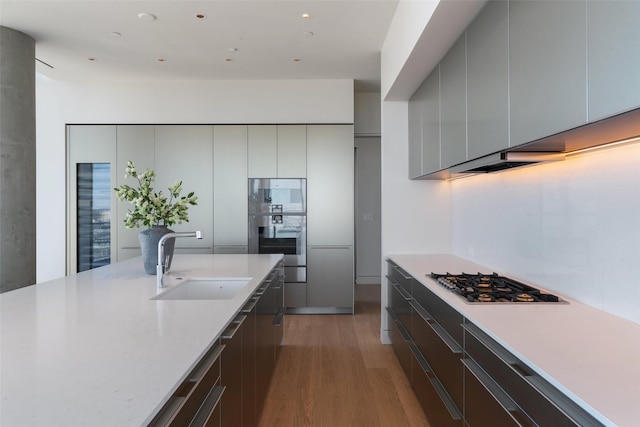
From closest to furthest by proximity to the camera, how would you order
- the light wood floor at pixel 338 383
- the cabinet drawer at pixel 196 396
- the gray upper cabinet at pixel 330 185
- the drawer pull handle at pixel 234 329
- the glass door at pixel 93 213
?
the cabinet drawer at pixel 196 396, the drawer pull handle at pixel 234 329, the light wood floor at pixel 338 383, the gray upper cabinet at pixel 330 185, the glass door at pixel 93 213

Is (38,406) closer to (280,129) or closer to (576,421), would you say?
(576,421)

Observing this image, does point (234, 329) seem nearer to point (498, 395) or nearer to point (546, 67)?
point (498, 395)

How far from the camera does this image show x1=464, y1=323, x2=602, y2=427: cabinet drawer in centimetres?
94

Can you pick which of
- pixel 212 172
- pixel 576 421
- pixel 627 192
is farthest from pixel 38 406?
pixel 212 172

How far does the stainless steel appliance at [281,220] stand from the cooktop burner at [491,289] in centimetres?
263

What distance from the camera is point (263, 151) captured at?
4.82 meters

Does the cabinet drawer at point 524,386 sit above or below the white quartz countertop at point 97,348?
below

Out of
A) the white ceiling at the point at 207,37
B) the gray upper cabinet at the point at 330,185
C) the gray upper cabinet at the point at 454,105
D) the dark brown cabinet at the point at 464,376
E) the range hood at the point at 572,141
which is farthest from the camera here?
the gray upper cabinet at the point at 330,185

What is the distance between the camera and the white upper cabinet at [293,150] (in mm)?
4797

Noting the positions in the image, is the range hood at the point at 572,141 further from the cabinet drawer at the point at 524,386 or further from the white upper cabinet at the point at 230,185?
the white upper cabinet at the point at 230,185

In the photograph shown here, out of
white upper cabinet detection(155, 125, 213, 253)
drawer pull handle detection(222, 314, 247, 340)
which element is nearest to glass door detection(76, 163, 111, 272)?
white upper cabinet detection(155, 125, 213, 253)

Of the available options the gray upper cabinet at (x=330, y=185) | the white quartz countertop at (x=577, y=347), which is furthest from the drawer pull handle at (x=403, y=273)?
the gray upper cabinet at (x=330, y=185)

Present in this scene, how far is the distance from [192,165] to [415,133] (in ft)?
9.63

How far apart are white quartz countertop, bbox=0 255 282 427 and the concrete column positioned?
5.92 ft
